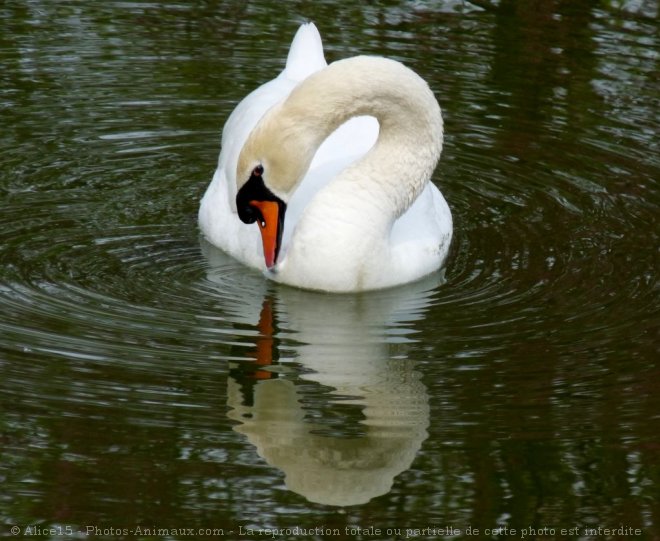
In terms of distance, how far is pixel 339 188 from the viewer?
30.6ft

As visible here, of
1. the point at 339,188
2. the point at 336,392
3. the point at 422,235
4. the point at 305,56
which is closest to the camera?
the point at 336,392

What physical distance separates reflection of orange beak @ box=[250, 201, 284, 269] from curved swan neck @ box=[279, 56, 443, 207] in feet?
1.10

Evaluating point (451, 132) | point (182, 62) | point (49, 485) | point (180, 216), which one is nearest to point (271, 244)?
point (180, 216)

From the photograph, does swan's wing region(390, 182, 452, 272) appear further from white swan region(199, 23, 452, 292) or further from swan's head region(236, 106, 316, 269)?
swan's head region(236, 106, 316, 269)

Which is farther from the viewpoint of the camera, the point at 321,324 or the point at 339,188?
the point at 339,188

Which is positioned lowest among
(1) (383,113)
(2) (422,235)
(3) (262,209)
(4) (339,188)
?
(2) (422,235)

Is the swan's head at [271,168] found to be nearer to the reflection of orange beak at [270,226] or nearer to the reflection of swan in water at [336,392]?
the reflection of orange beak at [270,226]

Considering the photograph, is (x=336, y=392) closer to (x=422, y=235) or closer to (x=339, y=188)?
(x=339, y=188)

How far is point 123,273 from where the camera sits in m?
9.30

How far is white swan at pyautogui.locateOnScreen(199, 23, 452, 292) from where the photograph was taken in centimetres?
874

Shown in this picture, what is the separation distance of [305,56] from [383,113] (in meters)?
1.99

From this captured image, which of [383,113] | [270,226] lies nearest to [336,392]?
[270,226]

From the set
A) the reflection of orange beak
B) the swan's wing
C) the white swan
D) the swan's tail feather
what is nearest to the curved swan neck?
the white swan

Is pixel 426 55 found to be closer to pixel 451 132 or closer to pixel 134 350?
pixel 451 132
